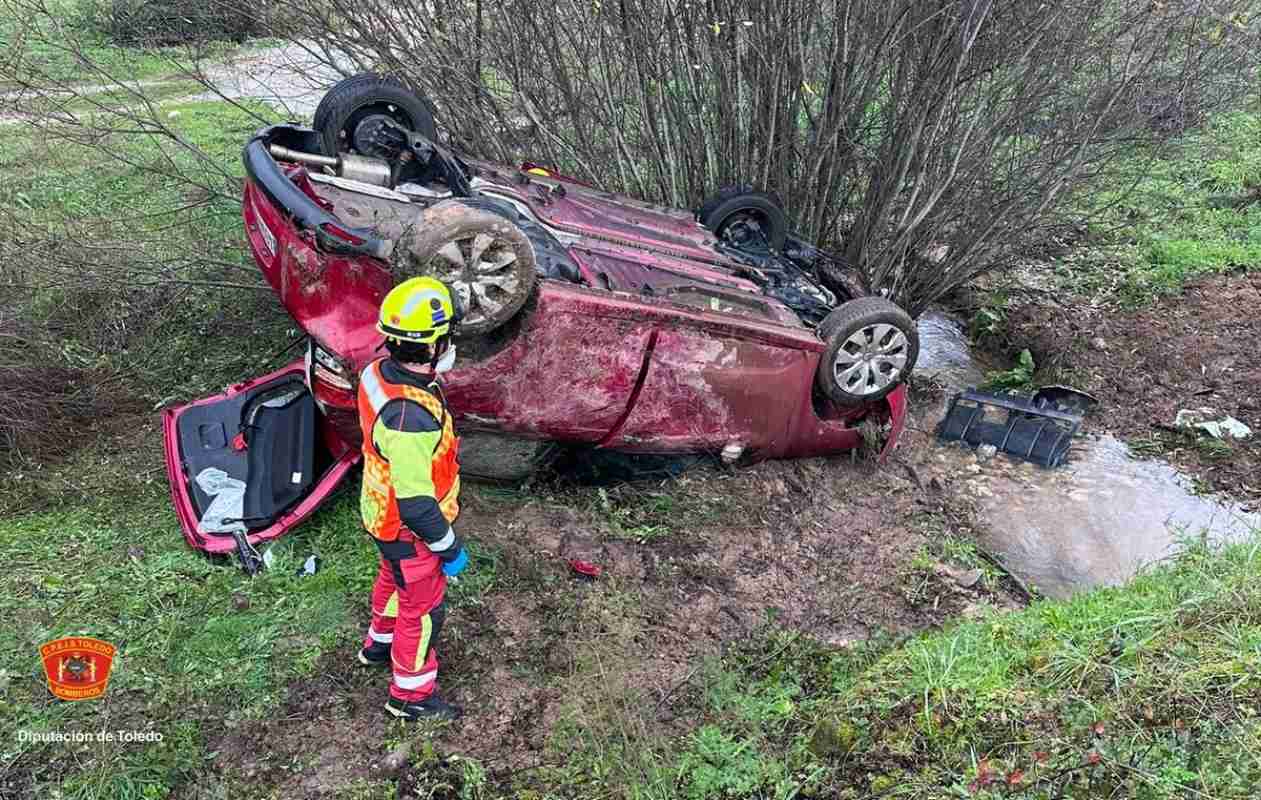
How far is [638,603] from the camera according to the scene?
3.67m

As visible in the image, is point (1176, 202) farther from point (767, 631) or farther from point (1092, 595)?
point (767, 631)

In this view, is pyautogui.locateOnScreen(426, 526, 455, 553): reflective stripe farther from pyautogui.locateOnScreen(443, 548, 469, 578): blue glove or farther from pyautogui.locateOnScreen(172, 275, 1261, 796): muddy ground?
pyautogui.locateOnScreen(172, 275, 1261, 796): muddy ground


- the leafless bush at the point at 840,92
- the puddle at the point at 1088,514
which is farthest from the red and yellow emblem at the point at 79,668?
the puddle at the point at 1088,514

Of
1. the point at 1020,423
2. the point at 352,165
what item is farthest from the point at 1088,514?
the point at 352,165

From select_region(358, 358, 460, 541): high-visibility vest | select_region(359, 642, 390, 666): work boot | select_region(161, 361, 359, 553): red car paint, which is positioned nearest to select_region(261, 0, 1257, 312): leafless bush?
select_region(161, 361, 359, 553): red car paint

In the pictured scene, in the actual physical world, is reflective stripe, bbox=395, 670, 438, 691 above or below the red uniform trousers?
below

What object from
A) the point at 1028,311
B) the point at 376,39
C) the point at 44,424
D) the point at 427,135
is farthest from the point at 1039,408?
the point at 44,424

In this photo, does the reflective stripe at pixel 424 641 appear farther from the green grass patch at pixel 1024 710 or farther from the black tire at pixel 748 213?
the black tire at pixel 748 213

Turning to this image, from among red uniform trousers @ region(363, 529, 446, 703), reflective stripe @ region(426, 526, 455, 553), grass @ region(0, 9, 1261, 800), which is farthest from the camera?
red uniform trousers @ region(363, 529, 446, 703)

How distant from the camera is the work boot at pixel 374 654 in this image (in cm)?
325

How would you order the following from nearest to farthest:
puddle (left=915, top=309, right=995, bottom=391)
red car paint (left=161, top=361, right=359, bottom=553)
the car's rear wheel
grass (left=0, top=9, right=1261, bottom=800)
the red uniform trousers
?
grass (left=0, top=9, right=1261, bottom=800) → the red uniform trousers → the car's rear wheel → red car paint (left=161, top=361, right=359, bottom=553) → puddle (left=915, top=309, right=995, bottom=391)

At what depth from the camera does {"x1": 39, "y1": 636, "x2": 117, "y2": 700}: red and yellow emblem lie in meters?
2.90

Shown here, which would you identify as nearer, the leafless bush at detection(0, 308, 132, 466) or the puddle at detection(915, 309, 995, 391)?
the leafless bush at detection(0, 308, 132, 466)

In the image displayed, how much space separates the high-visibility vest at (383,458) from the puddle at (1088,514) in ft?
9.58
